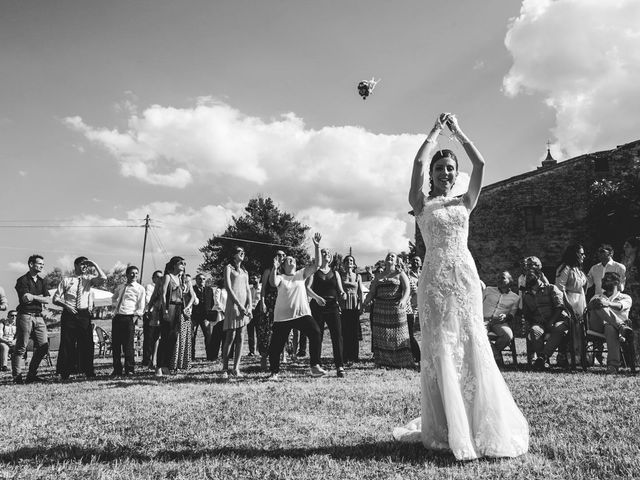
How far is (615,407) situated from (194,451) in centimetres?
444

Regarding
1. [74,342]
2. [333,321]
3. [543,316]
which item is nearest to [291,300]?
[333,321]

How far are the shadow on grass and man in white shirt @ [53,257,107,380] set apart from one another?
5985 mm

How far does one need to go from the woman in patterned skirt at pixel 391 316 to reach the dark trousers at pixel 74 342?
5.59 meters

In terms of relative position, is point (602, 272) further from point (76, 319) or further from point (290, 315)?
point (76, 319)

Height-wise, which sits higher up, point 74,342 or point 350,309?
point 350,309

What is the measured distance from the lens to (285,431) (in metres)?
4.53

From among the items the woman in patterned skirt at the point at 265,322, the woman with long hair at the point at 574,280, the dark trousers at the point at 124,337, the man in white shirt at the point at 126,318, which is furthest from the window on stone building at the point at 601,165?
the dark trousers at the point at 124,337

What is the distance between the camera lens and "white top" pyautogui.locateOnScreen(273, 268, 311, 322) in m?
8.26

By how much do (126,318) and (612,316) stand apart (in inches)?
370

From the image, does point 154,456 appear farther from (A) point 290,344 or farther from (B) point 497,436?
(A) point 290,344

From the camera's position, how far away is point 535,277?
990cm

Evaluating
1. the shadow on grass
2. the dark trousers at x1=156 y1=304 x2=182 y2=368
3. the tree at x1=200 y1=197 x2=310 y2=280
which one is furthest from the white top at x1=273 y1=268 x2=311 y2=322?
the tree at x1=200 y1=197 x2=310 y2=280

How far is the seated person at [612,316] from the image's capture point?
334 inches

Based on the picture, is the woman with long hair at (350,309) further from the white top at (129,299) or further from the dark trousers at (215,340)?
the white top at (129,299)
